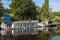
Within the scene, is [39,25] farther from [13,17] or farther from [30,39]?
[30,39]

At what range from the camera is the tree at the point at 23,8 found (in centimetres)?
4878

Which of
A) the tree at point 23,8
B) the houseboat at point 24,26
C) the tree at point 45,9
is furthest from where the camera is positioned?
the tree at point 45,9

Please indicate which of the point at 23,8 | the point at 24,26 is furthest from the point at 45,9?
the point at 24,26

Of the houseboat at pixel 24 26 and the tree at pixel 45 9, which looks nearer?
the houseboat at pixel 24 26

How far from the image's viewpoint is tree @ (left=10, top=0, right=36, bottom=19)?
48781 mm

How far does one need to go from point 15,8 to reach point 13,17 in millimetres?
1853

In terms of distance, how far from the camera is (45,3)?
2149 inches

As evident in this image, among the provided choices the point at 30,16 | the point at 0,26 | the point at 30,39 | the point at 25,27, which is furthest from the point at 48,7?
the point at 30,39

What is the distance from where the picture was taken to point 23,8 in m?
48.7

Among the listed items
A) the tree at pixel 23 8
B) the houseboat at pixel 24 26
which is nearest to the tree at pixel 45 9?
the tree at pixel 23 8

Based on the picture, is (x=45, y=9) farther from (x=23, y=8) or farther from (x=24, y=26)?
(x=24, y=26)

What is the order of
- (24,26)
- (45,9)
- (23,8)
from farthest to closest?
(45,9)
(23,8)
(24,26)

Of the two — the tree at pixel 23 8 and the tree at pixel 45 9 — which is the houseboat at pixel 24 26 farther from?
the tree at pixel 45 9

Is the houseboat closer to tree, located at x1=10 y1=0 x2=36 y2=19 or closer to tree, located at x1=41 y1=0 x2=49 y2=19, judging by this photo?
tree, located at x1=10 y1=0 x2=36 y2=19
